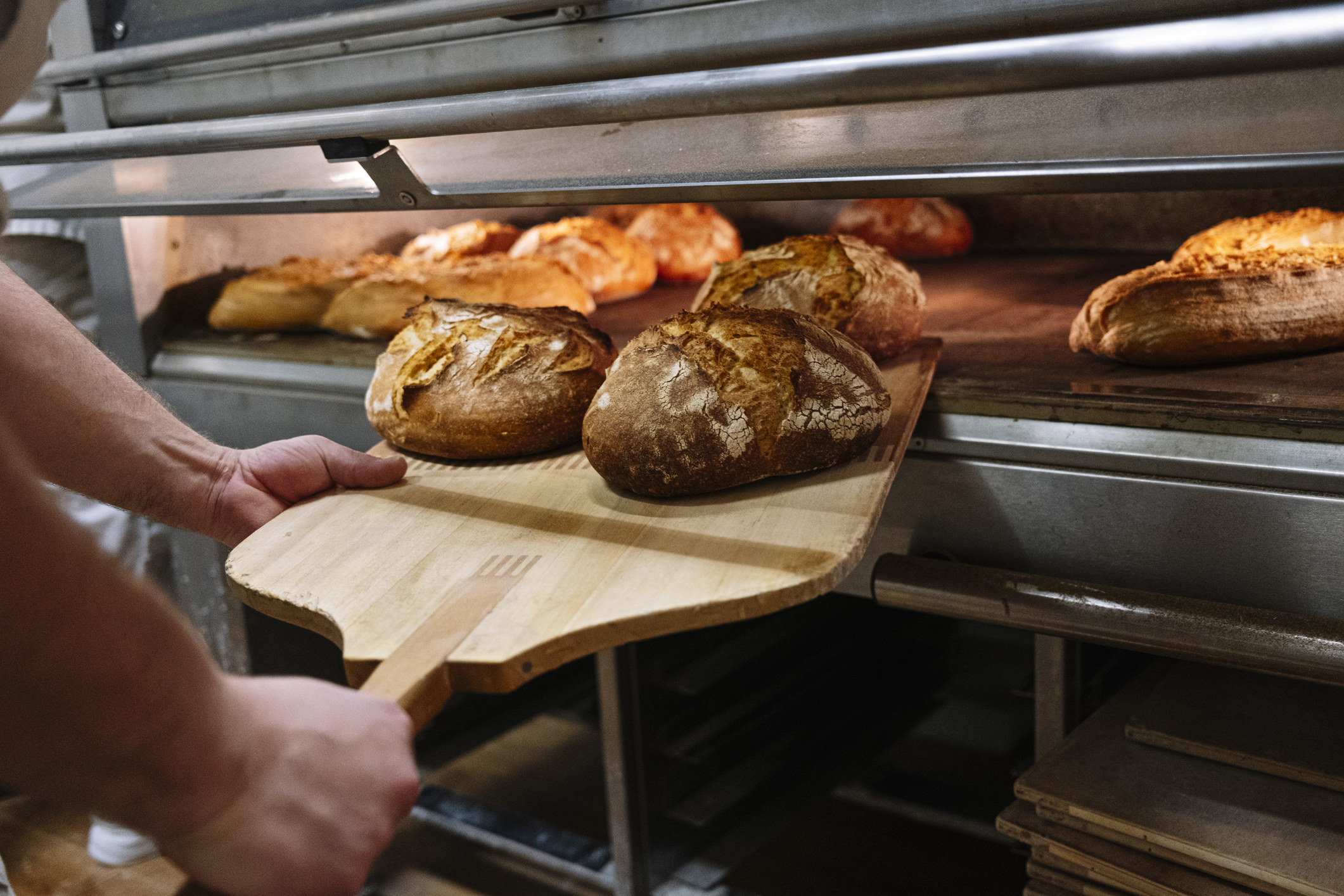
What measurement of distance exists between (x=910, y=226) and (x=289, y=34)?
4.87 ft

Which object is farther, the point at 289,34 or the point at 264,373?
the point at 264,373

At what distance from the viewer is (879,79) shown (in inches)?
30.8

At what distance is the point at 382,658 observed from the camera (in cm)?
87

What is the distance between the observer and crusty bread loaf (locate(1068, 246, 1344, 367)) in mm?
1314

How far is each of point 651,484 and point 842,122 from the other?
46cm

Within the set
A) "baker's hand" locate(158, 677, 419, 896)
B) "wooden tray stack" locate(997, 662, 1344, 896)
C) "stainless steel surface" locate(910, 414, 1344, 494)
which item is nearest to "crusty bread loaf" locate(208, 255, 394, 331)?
"stainless steel surface" locate(910, 414, 1344, 494)

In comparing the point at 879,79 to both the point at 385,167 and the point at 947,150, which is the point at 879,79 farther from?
the point at 385,167

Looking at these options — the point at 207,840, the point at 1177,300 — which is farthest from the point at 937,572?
the point at 207,840

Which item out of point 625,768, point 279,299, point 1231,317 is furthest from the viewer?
point 279,299

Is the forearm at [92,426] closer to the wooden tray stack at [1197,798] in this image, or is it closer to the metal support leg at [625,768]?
the metal support leg at [625,768]

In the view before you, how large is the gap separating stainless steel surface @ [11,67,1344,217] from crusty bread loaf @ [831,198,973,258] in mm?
1268

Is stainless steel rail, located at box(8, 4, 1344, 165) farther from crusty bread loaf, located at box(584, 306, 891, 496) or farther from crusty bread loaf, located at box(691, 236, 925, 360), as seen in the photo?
crusty bread loaf, located at box(691, 236, 925, 360)

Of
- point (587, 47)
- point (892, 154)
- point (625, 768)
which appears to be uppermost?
point (587, 47)

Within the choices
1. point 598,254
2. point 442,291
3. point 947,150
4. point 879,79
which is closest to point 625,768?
point 442,291
